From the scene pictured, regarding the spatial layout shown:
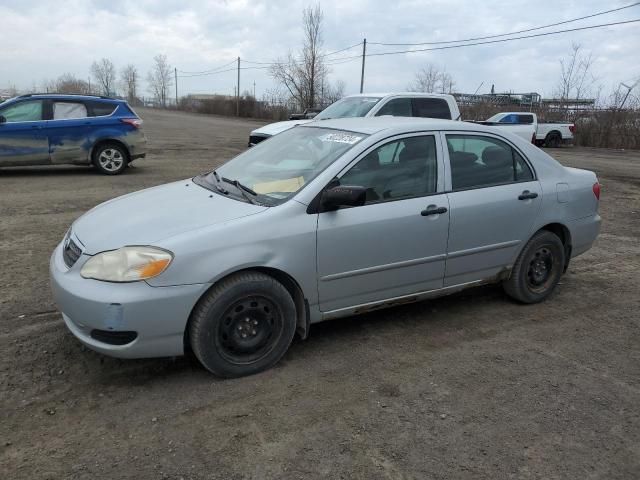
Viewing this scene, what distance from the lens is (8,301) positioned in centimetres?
446

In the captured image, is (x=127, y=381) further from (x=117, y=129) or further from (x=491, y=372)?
(x=117, y=129)

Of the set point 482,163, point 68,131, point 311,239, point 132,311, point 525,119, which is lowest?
point 132,311

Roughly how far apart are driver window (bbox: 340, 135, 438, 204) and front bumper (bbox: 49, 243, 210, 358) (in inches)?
54.0

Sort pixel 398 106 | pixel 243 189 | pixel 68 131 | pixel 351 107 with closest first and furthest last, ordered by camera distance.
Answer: pixel 243 189 < pixel 398 106 < pixel 351 107 < pixel 68 131

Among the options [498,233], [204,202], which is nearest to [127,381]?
[204,202]

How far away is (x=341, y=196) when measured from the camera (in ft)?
11.4

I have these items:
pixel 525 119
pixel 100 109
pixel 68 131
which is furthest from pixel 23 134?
pixel 525 119

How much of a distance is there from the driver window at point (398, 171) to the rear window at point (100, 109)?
893 centimetres

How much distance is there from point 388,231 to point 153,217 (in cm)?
160

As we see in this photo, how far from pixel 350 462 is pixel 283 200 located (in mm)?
1694

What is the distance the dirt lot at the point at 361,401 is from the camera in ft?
8.74

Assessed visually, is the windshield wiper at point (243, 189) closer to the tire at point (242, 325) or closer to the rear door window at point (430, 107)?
the tire at point (242, 325)

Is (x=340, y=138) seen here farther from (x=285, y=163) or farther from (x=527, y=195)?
(x=527, y=195)

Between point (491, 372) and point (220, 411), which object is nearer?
point (220, 411)
